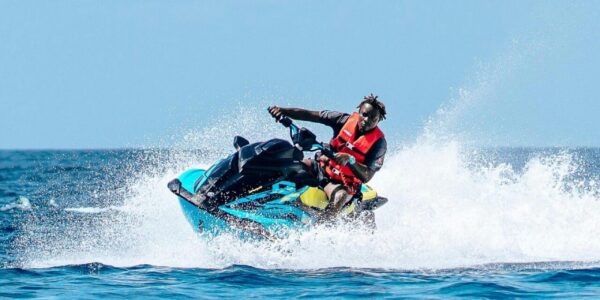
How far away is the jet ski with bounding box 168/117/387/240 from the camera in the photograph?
8930mm

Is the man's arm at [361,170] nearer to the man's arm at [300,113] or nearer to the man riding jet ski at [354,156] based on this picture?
the man riding jet ski at [354,156]

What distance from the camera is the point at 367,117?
30.9 feet

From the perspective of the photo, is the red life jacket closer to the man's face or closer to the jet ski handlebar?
the man's face

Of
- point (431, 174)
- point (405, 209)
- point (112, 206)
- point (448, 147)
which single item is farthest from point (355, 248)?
point (112, 206)

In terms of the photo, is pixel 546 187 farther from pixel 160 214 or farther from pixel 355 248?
pixel 160 214

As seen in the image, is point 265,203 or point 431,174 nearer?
point 265,203

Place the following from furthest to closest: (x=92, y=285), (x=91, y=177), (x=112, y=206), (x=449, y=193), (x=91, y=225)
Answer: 1. (x=91, y=177)
2. (x=112, y=206)
3. (x=91, y=225)
4. (x=449, y=193)
5. (x=92, y=285)

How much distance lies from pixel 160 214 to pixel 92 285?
3005 mm

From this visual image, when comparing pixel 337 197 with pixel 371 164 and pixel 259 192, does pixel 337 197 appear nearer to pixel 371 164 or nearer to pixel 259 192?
pixel 371 164

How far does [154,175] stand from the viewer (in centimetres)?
1250

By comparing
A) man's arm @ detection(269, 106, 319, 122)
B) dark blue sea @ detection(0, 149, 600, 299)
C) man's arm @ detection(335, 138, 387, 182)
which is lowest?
dark blue sea @ detection(0, 149, 600, 299)

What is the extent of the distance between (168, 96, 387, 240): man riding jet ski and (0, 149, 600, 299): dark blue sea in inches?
7.4

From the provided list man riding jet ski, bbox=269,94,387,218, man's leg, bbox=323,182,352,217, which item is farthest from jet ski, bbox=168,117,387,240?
man riding jet ski, bbox=269,94,387,218

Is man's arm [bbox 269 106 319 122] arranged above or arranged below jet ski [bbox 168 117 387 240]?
above
